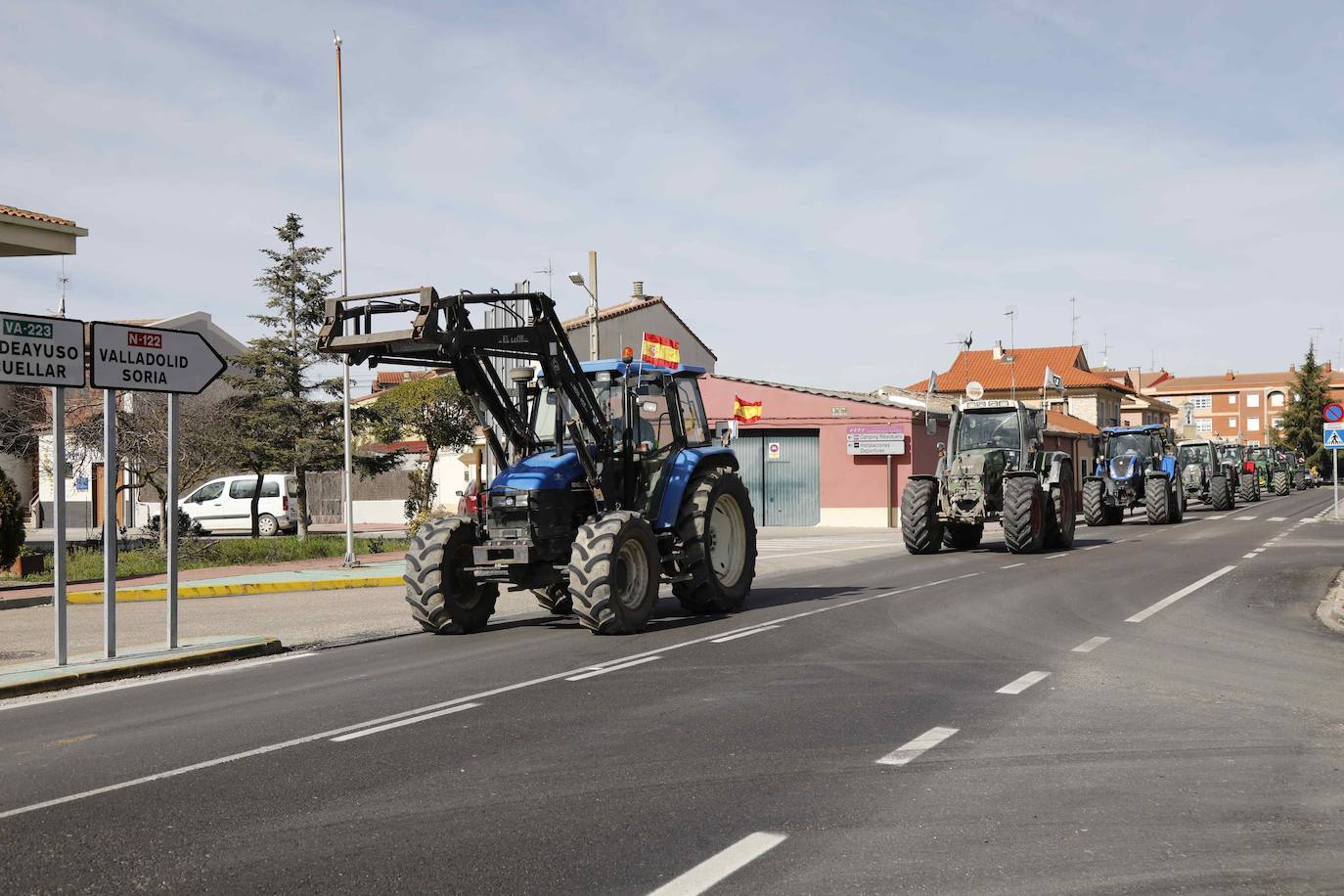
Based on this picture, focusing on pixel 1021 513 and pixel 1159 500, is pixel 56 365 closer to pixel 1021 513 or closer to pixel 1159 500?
pixel 1021 513

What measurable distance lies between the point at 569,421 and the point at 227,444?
64.6ft

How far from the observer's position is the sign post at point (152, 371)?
32.6ft

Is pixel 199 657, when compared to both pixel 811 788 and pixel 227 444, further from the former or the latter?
pixel 227 444

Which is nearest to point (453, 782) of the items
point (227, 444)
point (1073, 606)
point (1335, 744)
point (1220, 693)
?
point (1335, 744)

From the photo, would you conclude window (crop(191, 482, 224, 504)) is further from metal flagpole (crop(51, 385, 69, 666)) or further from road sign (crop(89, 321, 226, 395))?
metal flagpole (crop(51, 385, 69, 666))

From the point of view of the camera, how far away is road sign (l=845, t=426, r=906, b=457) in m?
34.4

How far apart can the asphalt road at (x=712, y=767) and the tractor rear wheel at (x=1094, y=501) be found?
790 inches

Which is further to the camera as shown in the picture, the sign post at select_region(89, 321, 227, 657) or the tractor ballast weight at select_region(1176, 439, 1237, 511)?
the tractor ballast weight at select_region(1176, 439, 1237, 511)

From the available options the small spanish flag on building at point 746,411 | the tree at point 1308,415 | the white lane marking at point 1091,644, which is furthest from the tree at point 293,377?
the tree at point 1308,415

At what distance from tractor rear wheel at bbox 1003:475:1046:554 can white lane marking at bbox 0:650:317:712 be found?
13470 mm

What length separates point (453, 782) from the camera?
5.71 m

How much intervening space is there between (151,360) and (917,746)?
7.56m

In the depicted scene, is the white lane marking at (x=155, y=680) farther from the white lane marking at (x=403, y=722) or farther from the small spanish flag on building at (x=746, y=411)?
the small spanish flag on building at (x=746, y=411)

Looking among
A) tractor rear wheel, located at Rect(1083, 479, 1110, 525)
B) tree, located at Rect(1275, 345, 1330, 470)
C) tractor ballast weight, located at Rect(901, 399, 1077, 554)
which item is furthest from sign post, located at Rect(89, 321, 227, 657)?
tree, located at Rect(1275, 345, 1330, 470)
